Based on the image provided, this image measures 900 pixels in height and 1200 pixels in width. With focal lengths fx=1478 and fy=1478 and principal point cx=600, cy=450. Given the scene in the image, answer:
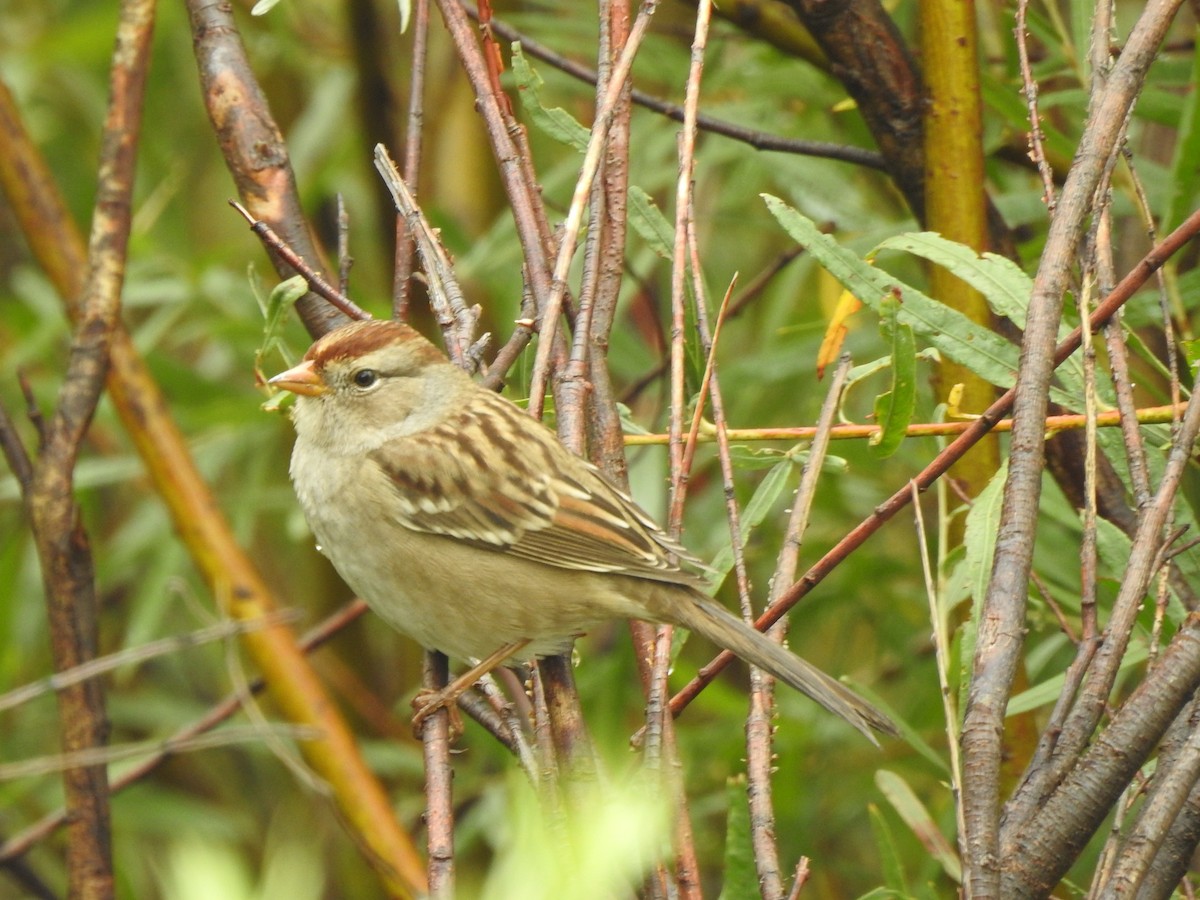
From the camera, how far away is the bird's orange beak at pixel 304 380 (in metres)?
2.24

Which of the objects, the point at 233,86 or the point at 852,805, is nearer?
the point at 233,86

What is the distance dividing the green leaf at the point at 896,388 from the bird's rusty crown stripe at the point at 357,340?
0.74m

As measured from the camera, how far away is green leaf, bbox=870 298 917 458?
1594 millimetres

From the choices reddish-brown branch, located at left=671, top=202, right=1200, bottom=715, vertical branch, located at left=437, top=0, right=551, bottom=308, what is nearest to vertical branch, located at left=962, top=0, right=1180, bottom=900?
reddish-brown branch, located at left=671, top=202, right=1200, bottom=715

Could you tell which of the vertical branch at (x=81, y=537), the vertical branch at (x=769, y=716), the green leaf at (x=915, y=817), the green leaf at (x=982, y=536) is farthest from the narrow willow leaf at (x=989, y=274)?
the vertical branch at (x=81, y=537)

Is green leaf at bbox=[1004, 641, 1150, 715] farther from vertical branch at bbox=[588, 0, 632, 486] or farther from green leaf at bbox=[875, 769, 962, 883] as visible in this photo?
vertical branch at bbox=[588, 0, 632, 486]

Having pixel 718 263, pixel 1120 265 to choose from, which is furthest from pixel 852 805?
pixel 718 263

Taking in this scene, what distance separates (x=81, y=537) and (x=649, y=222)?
2.95ft

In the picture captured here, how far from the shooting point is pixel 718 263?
13.4 feet

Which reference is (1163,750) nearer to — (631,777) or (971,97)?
(631,777)

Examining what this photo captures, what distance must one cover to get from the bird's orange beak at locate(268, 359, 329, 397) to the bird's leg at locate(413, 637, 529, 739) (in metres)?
0.50

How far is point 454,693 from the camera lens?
5.86 ft

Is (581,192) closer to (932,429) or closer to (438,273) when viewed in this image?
(438,273)

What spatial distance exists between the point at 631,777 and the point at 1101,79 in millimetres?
833
